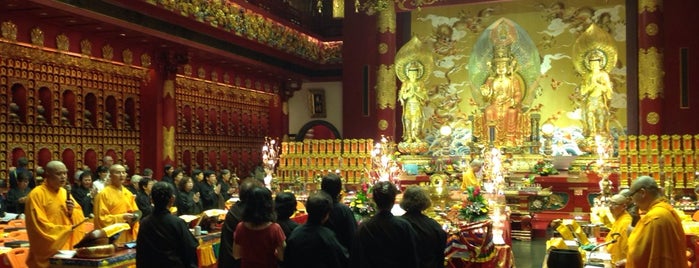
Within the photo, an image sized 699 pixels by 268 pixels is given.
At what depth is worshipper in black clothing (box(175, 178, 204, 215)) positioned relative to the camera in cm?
804

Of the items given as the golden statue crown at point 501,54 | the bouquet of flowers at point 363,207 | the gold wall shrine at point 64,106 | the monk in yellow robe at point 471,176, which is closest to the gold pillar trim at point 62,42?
the gold wall shrine at point 64,106

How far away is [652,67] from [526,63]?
261cm

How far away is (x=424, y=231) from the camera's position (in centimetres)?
388

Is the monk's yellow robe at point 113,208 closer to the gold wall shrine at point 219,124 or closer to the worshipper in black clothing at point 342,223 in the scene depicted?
the worshipper in black clothing at point 342,223

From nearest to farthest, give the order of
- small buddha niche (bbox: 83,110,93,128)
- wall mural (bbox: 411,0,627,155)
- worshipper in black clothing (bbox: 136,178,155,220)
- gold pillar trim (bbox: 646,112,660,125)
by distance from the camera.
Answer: worshipper in black clothing (bbox: 136,178,155,220) < small buddha niche (bbox: 83,110,93,128) < gold pillar trim (bbox: 646,112,660,125) < wall mural (bbox: 411,0,627,155)

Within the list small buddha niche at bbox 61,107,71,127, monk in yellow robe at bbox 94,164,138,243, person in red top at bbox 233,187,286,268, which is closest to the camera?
person in red top at bbox 233,187,286,268

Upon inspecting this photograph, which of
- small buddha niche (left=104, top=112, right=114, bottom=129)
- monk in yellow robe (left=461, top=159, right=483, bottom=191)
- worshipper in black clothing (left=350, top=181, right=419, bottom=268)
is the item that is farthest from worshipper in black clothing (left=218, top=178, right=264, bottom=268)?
small buddha niche (left=104, top=112, right=114, bottom=129)

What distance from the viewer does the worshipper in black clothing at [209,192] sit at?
9703 millimetres

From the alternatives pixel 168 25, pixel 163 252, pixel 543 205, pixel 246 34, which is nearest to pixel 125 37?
pixel 168 25

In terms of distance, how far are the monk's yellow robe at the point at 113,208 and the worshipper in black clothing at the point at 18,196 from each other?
304 centimetres

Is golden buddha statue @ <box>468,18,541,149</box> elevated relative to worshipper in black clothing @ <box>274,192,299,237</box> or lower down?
elevated

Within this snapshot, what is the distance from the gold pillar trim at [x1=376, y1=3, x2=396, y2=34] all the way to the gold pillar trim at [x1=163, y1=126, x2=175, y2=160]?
5.93m

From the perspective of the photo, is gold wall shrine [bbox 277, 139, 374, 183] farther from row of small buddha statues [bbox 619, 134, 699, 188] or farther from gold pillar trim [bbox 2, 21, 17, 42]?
gold pillar trim [bbox 2, 21, 17, 42]

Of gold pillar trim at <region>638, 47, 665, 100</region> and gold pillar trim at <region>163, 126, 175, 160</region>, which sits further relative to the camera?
gold pillar trim at <region>638, 47, 665, 100</region>
